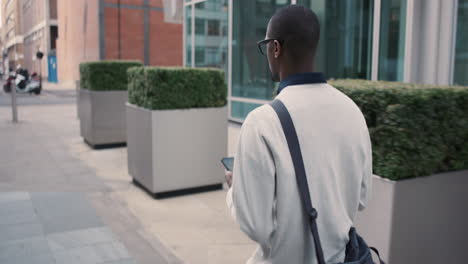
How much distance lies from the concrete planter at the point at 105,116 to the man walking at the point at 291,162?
7.84 m

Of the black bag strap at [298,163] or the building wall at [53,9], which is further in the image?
the building wall at [53,9]

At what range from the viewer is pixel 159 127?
18.8ft

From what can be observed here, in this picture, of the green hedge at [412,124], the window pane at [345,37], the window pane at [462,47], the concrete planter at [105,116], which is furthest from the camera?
the concrete planter at [105,116]

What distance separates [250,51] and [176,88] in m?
6.43

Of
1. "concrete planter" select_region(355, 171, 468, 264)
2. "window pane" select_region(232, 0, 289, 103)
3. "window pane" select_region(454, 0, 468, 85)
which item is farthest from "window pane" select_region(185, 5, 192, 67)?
"concrete planter" select_region(355, 171, 468, 264)

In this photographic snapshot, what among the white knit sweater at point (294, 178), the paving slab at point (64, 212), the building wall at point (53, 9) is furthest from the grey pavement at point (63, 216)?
the building wall at point (53, 9)

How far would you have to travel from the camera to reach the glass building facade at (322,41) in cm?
725

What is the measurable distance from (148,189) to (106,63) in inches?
155

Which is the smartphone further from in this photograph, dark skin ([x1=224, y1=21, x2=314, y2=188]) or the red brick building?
the red brick building

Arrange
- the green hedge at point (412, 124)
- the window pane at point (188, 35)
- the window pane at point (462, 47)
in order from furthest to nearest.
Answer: the window pane at point (188, 35), the window pane at point (462, 47), the green hedge at point (412, 124)

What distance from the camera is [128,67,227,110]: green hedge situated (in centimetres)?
577

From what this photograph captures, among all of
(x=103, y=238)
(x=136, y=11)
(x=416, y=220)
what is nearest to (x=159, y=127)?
(x=103, y=238)

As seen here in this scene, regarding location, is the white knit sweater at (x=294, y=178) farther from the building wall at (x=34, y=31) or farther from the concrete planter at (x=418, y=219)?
the building wall at (x=34, y=31)

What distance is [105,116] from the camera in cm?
908
